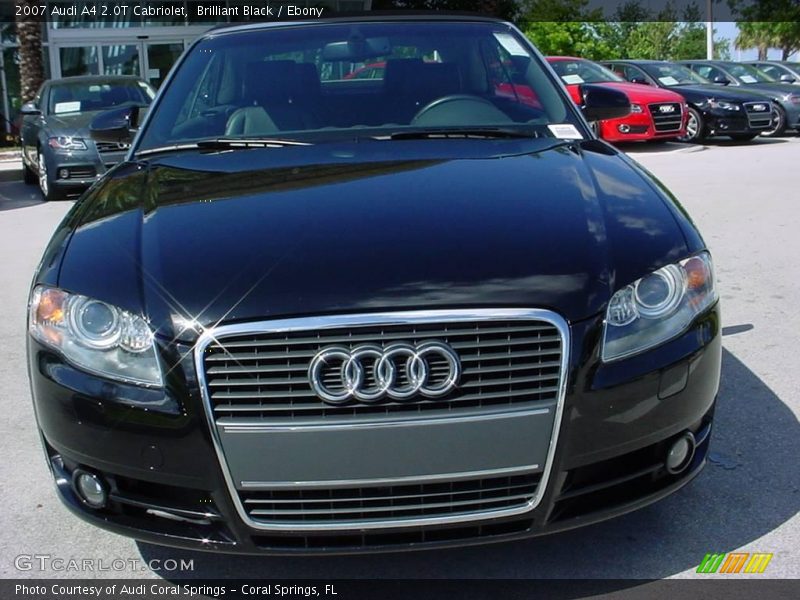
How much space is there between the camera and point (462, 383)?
255cm

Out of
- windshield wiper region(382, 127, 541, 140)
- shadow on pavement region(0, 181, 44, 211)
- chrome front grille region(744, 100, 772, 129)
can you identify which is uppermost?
windshield wiper region(382, 127, 541, 140)

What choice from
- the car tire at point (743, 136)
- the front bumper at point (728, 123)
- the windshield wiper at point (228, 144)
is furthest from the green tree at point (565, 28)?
the windshield wiper at point (228, 144)

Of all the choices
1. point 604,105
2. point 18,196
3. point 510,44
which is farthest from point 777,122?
point 510,44

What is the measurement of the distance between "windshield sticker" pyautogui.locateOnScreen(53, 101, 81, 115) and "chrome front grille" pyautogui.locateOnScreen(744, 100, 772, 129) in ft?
34.8

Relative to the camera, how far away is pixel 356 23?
4.68 meters

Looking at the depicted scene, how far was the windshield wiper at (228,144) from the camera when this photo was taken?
3.97 meters

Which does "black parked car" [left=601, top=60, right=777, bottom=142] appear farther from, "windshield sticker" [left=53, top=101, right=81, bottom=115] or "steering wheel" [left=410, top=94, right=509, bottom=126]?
"steering wheel" [left=410, top=94, right=509, bottom=126]

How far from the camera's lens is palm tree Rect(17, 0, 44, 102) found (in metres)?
18.6

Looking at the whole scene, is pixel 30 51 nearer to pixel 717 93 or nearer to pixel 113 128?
pixel 717 93

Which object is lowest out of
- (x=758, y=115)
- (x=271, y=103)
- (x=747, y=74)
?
(x=758, y=115)

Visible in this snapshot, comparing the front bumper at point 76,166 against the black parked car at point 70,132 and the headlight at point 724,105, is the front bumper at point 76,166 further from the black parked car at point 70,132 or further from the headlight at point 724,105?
the headlight at point 724,105

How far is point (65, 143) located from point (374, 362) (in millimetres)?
10478

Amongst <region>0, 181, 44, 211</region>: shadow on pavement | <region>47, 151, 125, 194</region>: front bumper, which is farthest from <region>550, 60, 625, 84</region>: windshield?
<region>0, 181, 44, 211</region>: shadow on pavement

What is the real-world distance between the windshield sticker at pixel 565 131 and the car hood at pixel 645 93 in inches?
495
